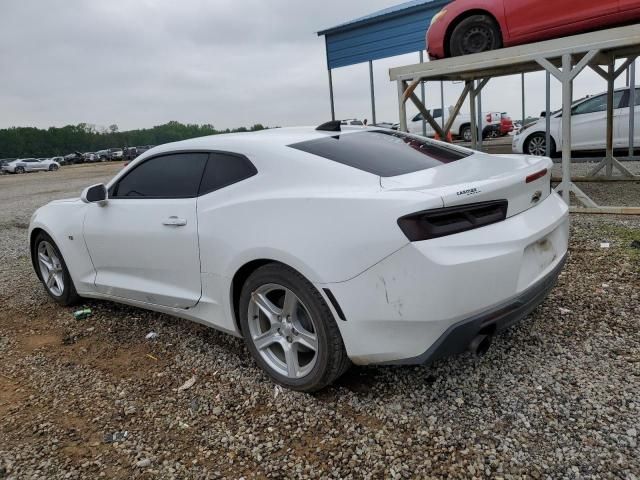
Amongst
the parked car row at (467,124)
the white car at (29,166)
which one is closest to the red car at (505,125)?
the parked car row at (467,124)

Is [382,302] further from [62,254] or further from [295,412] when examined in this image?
[62,254]

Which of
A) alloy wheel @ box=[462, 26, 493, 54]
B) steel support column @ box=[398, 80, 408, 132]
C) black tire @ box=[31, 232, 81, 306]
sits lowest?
black tire @ box=[31, 232, 81, 306]

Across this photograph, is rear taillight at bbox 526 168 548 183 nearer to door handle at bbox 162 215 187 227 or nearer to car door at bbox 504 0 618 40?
door handle at bbox 162 215 187 227

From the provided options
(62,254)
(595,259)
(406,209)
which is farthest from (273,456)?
(595,259)

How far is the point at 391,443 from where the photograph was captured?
243 cm

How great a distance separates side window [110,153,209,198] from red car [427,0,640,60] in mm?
5380

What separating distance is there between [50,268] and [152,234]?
73.2 inches

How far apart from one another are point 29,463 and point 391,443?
174 cm

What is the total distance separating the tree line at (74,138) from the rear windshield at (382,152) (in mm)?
79936

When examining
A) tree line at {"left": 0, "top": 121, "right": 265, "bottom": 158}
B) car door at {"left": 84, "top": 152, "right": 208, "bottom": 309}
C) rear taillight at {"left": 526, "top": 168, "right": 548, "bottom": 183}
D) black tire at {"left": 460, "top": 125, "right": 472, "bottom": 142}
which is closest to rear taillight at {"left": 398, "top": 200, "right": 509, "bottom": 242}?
rear taillight at {"left": 526, "top": 168, "right": 548, "bottom": 183}

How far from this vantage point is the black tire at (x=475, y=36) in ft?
23.8

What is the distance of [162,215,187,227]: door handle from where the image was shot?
3223 mm

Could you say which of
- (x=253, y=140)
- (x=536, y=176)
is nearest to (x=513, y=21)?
(x=536, y=176)

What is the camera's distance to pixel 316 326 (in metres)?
2.65
